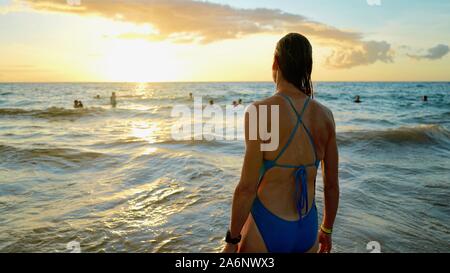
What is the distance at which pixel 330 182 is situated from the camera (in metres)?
2.85

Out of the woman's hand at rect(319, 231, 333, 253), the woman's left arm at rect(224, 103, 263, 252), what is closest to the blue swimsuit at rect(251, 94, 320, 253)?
the woman's left arm at rect(224, 103, 263, 252)

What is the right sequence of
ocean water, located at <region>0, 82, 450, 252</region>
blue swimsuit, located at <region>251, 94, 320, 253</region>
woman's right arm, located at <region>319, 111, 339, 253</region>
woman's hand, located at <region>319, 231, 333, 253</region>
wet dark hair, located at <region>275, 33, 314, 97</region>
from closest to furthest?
wet dark hair, located at <region>275, 33, 314, 97</region> < blue swimsuit, located at <region>251, 94, 320, 253</region> < woman's right arm, located at <region>319, 111, 339, 253</region> < woman's hand, located at <region>319, 231, 333, 253</region> < ocean water, located at <region>0, 82, 450, 252</region>

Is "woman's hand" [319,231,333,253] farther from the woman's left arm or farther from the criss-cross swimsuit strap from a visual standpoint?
the woman's left arm

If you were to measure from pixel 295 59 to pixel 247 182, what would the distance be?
0.93m

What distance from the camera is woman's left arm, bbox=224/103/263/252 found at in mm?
2414

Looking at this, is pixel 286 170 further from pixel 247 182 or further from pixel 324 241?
pixel 324 241

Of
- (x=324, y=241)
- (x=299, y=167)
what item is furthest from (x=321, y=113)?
(x=324, y=241)

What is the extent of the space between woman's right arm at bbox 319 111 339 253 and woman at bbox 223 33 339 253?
18 millimetres

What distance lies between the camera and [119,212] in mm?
6500

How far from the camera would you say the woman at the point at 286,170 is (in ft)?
8.03

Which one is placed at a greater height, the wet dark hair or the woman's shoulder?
the wet dark hair

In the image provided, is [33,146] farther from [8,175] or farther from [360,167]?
[360,167]
